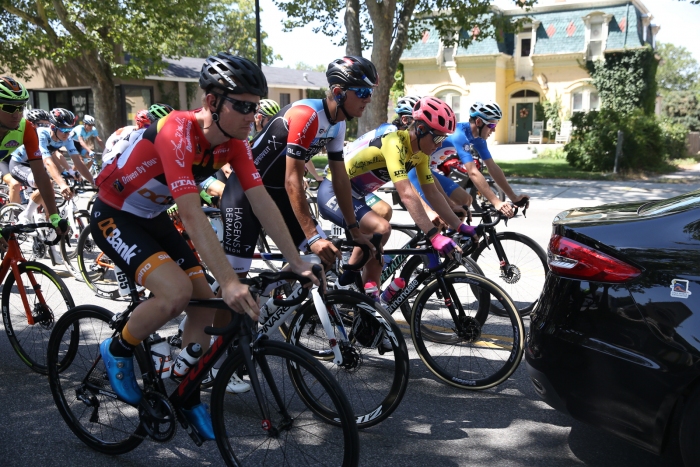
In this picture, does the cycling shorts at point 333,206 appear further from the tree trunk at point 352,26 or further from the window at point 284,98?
the window at point 284,98

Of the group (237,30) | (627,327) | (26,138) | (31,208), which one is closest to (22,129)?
(26,138)

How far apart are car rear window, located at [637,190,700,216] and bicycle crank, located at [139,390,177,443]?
275 centimetres

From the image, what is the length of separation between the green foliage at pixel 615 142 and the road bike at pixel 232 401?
19784mm

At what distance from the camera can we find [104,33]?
25141mm

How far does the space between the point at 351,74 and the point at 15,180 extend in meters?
6.79

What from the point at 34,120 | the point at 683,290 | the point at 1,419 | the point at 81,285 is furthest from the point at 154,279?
the point at 34,120

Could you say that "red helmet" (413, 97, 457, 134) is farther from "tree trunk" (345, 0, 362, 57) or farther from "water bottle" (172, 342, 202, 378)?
"tree trunk" (345, 0, 362, 57)

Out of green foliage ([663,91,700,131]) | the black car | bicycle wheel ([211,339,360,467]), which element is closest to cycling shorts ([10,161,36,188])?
bicycle wheel ([211,339,360,467])

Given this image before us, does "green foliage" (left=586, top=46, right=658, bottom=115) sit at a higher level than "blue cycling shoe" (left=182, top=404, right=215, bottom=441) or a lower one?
higher

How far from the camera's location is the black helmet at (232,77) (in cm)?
320

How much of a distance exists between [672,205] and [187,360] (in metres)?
2.79

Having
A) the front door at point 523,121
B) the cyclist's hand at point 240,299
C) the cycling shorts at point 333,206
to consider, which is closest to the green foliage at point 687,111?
the front door at point 523,121

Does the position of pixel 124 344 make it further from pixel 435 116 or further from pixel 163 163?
pixel 435 116

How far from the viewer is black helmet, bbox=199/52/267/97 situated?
10.5ft
